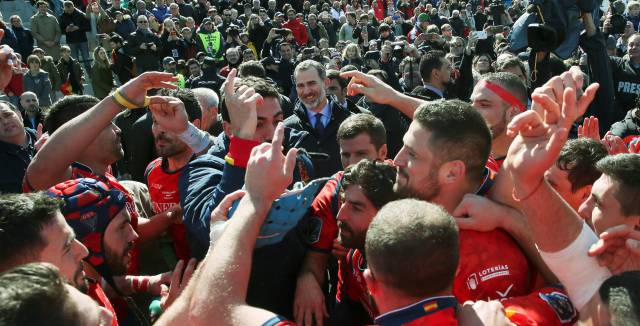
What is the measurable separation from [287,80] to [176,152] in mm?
8185

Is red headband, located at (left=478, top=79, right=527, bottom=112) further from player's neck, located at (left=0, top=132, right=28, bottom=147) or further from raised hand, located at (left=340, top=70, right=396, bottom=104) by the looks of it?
player's neck, located at (left=0, top=132, right=28, bottom=147)

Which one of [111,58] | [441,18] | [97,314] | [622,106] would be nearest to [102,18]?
[111,58]

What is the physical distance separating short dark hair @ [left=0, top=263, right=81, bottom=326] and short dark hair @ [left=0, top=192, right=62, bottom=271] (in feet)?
1.63

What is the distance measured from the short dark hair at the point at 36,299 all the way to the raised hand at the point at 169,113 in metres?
1.74

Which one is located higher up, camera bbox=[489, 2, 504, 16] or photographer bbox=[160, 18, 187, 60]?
photographer bbox=[160, 18, 187, 60]

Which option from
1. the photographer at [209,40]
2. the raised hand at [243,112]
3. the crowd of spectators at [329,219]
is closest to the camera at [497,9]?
the photographer at [209,40]

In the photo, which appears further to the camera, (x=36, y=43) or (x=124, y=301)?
(x=36, y=43)

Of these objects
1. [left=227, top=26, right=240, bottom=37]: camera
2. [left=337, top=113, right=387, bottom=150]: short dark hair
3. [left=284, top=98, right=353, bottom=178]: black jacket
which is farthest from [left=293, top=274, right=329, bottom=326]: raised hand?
[left=227, top=26, right=240, bottom=37]: camera

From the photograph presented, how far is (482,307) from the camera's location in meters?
1.90

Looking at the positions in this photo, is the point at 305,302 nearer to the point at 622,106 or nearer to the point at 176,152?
the point at 176,152

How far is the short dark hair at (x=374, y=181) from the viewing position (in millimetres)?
2660

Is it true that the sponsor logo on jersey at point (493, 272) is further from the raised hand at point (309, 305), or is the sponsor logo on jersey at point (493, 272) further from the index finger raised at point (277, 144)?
the index finger raised at point (277, 144)

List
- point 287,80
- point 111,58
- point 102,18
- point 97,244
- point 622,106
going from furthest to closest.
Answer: point 102,18, point 111,58, point 287,80, point 622,106, point 97,244

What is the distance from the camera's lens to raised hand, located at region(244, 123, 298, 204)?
2.03 metres
